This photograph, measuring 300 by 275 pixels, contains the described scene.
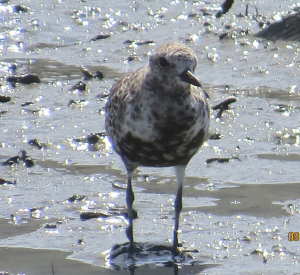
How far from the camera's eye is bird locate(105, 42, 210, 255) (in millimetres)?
5117

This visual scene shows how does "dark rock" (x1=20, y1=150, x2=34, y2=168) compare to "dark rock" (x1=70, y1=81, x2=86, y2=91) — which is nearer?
"dark rock" (x1=20, y1=150, x2=34, y2=168)

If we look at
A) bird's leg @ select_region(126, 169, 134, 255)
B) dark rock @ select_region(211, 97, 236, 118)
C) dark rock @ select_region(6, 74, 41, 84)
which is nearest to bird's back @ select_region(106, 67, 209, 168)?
bird's leg @ select_region(126, 169, 134, 255)

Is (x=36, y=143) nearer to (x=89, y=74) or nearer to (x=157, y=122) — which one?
(x=89, y=74)

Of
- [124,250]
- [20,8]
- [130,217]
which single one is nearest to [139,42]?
[20,8]

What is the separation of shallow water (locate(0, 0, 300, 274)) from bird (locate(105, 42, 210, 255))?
0.45 m

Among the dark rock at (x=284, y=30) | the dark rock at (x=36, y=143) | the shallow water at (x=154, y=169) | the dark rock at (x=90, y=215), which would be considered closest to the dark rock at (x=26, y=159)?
the shallow water at (x=154, y=169)

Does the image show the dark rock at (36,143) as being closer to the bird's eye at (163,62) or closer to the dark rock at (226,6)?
the bird's eye at (163,62)

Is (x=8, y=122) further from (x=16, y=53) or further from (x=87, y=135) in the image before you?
(x=16, y=53)

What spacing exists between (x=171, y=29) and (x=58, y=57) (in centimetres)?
186

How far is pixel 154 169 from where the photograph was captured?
23.1ft

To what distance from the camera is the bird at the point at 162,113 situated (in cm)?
512

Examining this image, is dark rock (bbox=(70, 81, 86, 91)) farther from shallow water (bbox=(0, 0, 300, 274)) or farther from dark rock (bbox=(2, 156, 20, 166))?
dark rock (bbox=(2, 156, 20, 166))

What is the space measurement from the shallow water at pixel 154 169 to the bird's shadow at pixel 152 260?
0.03 m

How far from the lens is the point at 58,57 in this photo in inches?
431
